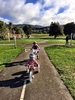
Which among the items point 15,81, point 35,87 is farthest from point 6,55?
point 35,87

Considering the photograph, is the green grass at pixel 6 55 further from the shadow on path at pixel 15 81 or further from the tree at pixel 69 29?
the tree at pixel 69 29

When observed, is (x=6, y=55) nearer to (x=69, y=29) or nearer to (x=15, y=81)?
(x=15, y=81)

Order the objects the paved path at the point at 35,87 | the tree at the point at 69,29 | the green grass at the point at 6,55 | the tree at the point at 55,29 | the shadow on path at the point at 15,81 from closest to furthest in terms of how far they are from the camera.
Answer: the paved path at the point at 35,87
the shadow on path at the point at 15,81
the green grass at the point at 6,55
the tree at the point at 55,29
the tree at the point at 69,29

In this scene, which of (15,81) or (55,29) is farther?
(55,29)

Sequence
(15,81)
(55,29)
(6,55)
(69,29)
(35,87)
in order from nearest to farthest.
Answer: (35,87) → (15,81) → (6,55) → (55,29) → (69,29)

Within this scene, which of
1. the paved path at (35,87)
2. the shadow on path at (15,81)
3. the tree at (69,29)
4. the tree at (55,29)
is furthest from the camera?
the tree at (69,29)

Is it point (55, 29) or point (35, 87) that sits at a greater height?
point (55, 29)

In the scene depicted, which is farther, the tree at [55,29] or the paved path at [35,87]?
the tree at [55,29]

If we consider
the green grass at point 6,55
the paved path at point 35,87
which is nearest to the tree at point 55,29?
the green grass at point 6,55

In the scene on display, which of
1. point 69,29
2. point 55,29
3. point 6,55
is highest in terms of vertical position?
point 55,29

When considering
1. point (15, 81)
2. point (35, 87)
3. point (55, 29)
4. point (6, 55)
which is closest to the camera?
point (35, 87)

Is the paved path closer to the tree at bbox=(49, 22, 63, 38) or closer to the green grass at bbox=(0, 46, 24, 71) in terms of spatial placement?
the green grass at bbox=(0, 46, 24, 71)

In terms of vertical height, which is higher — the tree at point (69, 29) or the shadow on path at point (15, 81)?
the tree at point (69, 29)

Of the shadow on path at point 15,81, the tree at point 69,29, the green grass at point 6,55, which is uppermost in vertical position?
the tree at point 69,29
